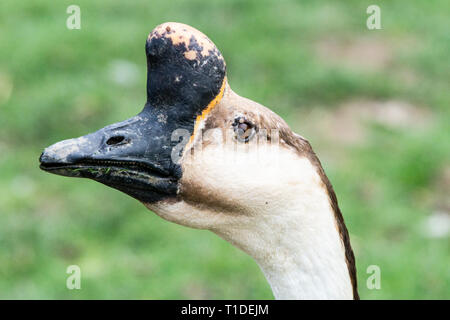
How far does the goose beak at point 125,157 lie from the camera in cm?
179

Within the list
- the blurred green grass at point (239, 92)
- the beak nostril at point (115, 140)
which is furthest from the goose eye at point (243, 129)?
the blurred green grass at point (239, 92)

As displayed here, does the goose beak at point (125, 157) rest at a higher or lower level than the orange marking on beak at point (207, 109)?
lower

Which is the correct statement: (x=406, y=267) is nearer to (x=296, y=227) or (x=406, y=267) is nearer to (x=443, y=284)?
(x=443, y=284)

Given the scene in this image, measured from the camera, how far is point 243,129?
1872 millimetres

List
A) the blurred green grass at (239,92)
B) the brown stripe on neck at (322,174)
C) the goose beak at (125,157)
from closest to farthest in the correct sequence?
the goose beak at (125,157) < the brown stripe on neck at (322,174) < the blurred green grass at (239,92)

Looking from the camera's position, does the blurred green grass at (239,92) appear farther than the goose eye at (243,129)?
Yes

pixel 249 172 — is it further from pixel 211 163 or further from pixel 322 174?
pixel 322 174

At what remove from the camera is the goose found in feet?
5.93

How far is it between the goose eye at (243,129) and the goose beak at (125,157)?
7.1 inches

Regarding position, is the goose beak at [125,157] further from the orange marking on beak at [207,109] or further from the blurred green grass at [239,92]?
the blurred green grass at [239,92]

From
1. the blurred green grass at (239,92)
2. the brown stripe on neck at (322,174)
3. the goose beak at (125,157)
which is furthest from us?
the blurred green grass at (239,92)

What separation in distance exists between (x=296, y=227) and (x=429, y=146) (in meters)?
2.90

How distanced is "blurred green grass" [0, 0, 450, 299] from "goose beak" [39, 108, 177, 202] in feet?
6.52

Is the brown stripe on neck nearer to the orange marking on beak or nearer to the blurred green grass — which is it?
the orange marking on beak
